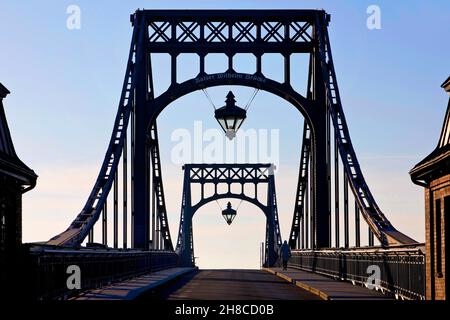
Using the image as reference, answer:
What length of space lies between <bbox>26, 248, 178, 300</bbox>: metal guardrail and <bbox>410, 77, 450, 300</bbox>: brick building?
22.8ft

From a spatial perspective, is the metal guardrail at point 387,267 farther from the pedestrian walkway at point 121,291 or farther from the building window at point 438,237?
the pedestrian walkway at point 121,291

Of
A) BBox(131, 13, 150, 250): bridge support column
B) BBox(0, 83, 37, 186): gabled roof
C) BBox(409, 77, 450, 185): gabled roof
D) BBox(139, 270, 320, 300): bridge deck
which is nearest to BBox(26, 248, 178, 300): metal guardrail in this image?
BBox(131, 13, 150, 250): bridge support column

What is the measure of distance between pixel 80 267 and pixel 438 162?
9287 mm

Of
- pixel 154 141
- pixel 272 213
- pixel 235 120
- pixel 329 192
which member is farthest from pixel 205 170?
pixel 235 120

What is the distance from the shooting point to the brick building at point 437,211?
69.8 ft

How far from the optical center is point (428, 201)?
23.1m

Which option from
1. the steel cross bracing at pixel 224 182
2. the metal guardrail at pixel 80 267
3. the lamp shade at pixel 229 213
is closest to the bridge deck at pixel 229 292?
the metal guardrail at pixel 80 267

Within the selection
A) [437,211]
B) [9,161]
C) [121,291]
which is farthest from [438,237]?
[121,291]

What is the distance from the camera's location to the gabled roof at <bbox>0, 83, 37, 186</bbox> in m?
21.4

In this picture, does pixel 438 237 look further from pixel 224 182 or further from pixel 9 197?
pixel 224 182

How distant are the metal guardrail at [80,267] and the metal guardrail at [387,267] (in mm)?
6361

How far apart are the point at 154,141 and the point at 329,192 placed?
978 centimetres
